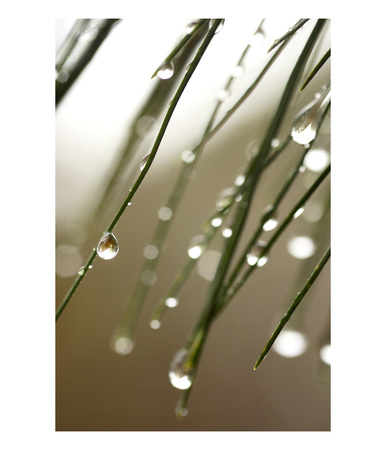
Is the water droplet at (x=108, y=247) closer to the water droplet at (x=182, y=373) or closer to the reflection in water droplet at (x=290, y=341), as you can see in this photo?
the water droplet at (x=182, y=373)

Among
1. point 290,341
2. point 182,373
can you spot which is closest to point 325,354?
point 290,341

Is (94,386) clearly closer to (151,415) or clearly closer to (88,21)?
(151,415)

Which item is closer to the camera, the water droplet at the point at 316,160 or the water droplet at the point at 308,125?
the water droplet at the point at 308,125

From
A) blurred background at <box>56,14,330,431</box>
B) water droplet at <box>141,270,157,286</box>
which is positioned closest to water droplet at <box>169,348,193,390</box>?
water droplet at <box>141,270,157,286</box>

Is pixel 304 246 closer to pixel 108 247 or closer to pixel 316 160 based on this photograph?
pixel 316 160

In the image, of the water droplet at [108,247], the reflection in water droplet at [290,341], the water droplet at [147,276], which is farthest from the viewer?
the reflection in water droplet at [290,341]

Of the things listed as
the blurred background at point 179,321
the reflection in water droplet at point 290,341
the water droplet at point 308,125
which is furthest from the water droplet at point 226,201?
the blurred background at point 179,321

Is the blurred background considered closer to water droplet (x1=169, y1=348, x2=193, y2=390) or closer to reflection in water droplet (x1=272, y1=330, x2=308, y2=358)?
reflection in water droplet (x1=272, y1=330, x2=308, y2=358)
